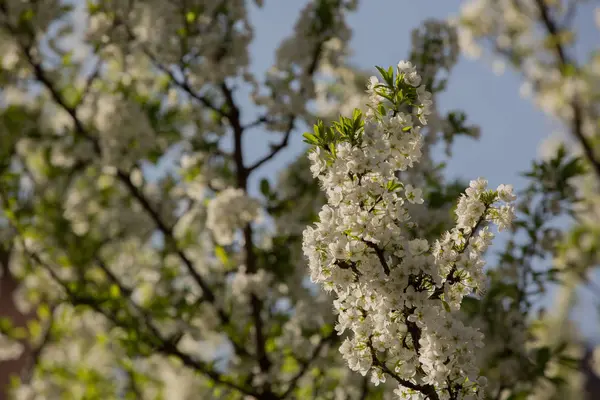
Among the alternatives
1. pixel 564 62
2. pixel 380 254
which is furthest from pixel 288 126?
pixel 564 62

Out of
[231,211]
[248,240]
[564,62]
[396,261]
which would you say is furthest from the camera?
[564,62]

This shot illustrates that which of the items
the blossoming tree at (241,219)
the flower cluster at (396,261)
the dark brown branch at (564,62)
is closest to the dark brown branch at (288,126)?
the blossoming tree at (241,219)

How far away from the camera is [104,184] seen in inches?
288

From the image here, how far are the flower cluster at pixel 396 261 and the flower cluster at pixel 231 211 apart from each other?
232 cm

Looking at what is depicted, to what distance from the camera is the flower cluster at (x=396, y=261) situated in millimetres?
2006

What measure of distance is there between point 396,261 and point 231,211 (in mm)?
2522

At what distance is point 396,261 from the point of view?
6.75ft

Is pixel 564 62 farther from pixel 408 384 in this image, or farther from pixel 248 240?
pixel 408 384

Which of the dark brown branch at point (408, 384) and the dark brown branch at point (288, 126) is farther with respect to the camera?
the dark brown branch at point (288, 126)

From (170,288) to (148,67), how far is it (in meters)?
2.08

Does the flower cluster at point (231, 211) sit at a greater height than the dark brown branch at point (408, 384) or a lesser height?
greater

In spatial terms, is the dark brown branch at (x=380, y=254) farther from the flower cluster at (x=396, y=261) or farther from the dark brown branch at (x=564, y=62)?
the dark brown branch at (x=564, y=62)

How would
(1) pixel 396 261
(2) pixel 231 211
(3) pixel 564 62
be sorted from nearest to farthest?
(1) pixel 396 261, (2) pixel 231 211, (3) pixel 564 62

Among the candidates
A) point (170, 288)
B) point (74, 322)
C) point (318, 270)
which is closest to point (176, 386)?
point (170, 288)
